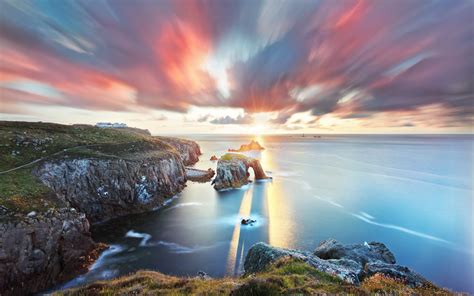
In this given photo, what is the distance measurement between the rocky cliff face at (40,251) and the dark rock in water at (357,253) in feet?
83.4

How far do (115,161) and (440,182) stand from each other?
87.5 m

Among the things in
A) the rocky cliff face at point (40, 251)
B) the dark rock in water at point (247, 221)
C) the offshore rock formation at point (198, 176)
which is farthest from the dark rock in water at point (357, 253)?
the offshore rock formation at point (198, 176)

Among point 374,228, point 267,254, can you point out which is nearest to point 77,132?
point 267,254

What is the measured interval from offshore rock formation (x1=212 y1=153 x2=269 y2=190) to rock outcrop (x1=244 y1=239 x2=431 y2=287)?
3656 centimetres

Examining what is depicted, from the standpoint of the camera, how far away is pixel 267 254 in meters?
16.2

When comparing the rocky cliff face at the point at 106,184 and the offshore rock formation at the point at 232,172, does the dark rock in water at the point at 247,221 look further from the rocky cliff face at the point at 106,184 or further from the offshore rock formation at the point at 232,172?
the offshore rock formation at the point at 232,172

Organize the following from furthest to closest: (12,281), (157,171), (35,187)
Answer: (157,171) < (35,187) < (12,281)

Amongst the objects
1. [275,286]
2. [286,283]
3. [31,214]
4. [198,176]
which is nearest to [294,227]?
[286,283]

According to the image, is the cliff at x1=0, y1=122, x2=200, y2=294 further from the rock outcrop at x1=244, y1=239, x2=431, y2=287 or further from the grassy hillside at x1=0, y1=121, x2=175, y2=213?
the rock outcrop at x1=244, y1=239, x2=431, y2=287

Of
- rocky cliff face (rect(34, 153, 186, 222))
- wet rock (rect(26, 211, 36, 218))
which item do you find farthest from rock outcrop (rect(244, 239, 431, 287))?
rocky cliff face (rect(34, 153, 186, 222))

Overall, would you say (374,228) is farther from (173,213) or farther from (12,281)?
(12,281)

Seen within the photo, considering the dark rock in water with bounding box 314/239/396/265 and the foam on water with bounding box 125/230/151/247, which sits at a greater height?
the dark rock in water with bounding box 314/239/396/265

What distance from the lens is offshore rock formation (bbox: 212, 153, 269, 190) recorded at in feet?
184

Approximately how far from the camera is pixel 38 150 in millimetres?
34156
